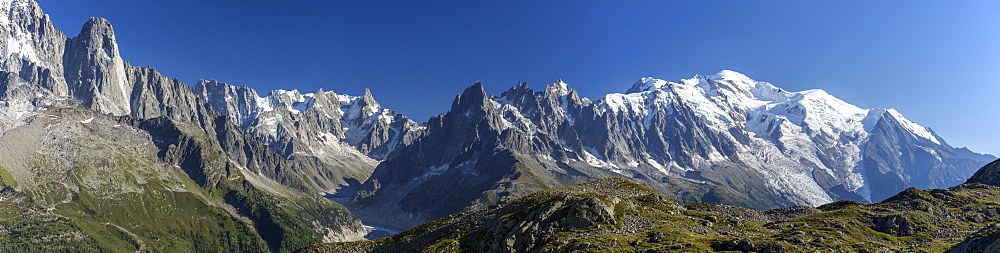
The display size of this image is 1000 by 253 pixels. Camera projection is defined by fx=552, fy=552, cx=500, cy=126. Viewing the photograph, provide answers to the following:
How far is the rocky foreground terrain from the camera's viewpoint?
225 feet

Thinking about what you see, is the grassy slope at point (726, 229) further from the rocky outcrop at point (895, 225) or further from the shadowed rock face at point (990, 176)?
the shadowed rock face at point (990, 176)

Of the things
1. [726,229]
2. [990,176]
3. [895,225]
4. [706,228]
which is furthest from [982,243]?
[990,176]

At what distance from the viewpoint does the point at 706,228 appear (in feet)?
282

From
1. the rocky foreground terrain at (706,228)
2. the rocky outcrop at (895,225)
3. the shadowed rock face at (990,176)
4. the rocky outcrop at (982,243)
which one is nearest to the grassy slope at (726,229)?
the rocky foreground terrain at (706,228)

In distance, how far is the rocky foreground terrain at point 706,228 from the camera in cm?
6856

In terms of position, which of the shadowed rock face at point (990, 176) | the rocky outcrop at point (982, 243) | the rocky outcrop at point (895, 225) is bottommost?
the rocky outcrop at point (982, 243)

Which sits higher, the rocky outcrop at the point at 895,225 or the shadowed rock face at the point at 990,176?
the shadowed rock face at the point at 990,176

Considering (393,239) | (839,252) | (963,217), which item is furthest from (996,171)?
(393,239)

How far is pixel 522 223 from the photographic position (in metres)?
85.4

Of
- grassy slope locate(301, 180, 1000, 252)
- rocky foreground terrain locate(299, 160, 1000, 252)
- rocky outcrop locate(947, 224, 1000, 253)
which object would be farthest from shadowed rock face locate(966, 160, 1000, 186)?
rocky outcrop locate(947, 224, 1000, 253)

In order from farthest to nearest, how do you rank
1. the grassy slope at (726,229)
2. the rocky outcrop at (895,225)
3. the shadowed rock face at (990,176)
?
the shadowed rock face at (990,176) < the rocky outcrop at (895,225) < the grassy slope at (726,229)

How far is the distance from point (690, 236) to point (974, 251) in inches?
1170

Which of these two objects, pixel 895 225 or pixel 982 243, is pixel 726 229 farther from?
pixel 895 225

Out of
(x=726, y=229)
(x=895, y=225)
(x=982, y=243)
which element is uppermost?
(x=895, y=225)
